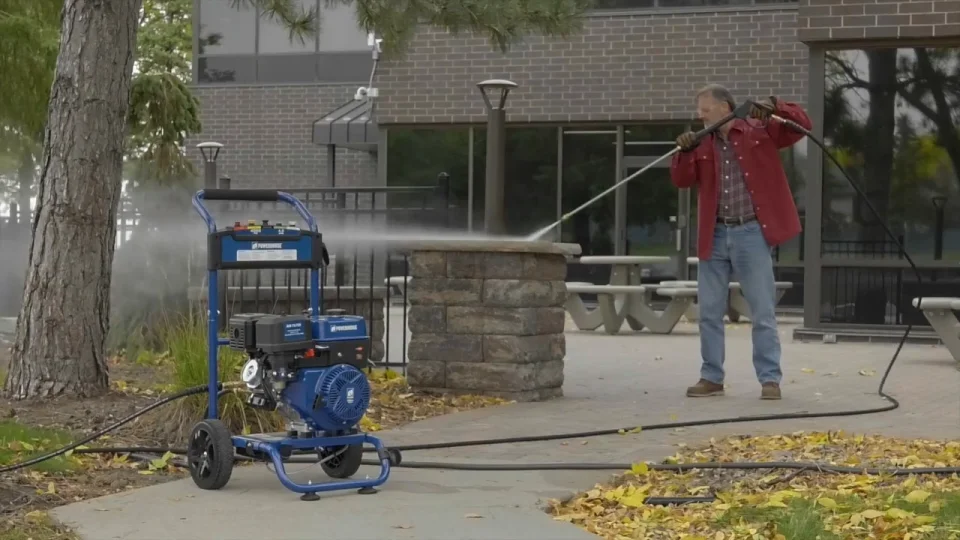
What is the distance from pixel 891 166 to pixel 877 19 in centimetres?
158

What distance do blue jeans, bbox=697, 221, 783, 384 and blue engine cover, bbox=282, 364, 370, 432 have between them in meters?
3.71

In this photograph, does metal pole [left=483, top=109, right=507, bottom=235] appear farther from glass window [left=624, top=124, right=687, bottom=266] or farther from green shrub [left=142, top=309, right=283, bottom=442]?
glass window [left=624, top=124, right=687, bottom=266]

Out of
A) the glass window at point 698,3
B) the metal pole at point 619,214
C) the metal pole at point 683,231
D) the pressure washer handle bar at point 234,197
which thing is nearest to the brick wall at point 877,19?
the glass window at point 698,3

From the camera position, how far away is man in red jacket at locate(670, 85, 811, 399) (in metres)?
8.65

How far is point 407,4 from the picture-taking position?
9.23 metres

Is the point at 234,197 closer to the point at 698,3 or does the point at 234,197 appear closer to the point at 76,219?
the point at 76,219

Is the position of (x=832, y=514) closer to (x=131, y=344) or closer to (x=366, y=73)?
(x=131, y=344)

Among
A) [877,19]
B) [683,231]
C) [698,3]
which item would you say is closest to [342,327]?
[877,19]

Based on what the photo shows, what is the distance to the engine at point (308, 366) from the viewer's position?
5.54m

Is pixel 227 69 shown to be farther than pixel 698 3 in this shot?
Yes

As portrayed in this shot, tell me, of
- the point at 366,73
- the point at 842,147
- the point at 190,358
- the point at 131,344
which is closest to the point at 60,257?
the point at 190,358

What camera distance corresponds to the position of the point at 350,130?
2305 cm

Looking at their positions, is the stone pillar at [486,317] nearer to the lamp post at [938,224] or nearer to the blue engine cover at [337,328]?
the blue engine cover at [337,328]

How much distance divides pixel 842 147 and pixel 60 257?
30.1 feet
